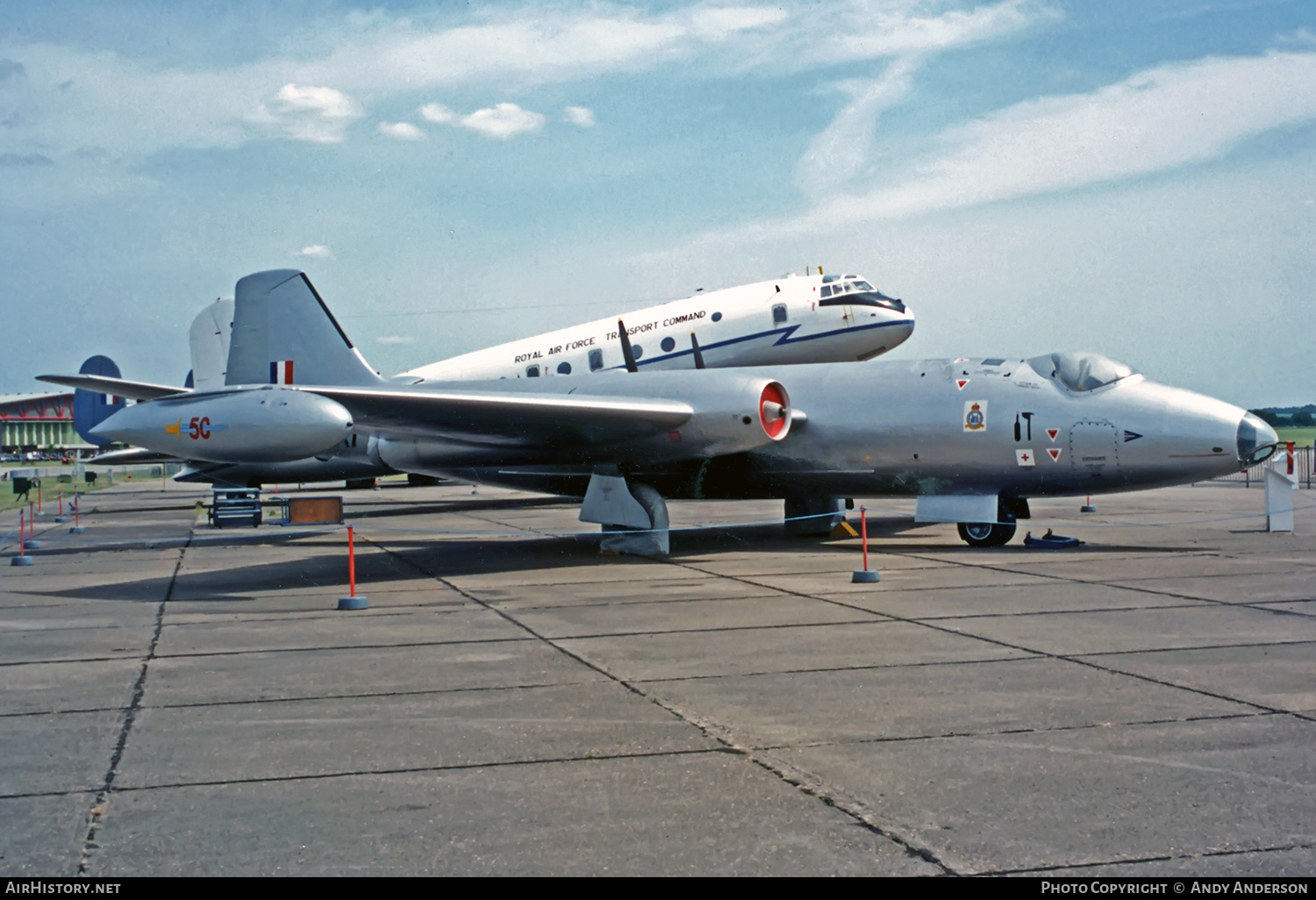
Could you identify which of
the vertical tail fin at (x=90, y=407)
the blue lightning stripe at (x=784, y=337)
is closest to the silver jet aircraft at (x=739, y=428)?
the blue lightning stripe at (x=784, y=337)

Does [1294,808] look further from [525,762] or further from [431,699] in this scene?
[431,699]

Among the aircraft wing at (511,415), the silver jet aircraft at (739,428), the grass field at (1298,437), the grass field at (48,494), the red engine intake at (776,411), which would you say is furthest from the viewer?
the grass field at (1298,437)

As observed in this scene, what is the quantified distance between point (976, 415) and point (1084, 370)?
5.29ft

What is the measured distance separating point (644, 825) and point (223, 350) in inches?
1071

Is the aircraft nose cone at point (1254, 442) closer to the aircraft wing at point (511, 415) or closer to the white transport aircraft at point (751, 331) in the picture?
the aircraft wing at point (511, 415)

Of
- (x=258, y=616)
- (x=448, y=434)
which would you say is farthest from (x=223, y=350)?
(x=258, y=616)

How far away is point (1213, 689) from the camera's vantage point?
7457mm

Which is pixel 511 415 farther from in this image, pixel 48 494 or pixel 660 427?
pixel 48 494

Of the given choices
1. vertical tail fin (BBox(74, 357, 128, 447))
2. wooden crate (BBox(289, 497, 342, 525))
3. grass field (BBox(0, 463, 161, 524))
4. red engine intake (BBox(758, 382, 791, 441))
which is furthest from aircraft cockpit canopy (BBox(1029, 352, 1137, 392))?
vertical tail fin (BBox(74, 357, 128, 447))

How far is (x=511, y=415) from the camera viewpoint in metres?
15.9

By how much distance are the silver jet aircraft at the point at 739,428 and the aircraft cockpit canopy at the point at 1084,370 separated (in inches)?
1.0

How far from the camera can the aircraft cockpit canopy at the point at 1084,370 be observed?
16016 millimetres

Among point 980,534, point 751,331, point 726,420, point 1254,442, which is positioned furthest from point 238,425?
point 1254,442
